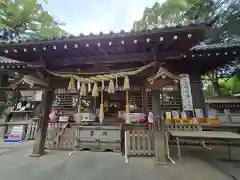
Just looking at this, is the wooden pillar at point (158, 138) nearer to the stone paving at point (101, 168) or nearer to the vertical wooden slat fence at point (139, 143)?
the stone paving at point (101, 168)

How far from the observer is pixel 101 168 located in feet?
9.06

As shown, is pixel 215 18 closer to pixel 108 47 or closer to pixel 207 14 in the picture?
pixel 207 14

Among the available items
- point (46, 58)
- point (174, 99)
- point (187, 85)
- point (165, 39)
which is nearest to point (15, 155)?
point (46, 58)

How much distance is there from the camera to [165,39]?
8.71ft

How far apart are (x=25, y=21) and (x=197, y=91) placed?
10.5 metres

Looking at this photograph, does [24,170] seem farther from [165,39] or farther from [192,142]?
[192,142]

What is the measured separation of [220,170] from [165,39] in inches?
117

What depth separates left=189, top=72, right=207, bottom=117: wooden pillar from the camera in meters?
5.11

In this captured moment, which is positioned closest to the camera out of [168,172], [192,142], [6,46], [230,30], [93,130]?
[168,172]

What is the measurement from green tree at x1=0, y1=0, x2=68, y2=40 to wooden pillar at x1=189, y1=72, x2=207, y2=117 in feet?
27.2

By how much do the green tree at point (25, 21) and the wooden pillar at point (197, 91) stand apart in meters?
8.30

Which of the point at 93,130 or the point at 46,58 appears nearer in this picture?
the point at 46,58

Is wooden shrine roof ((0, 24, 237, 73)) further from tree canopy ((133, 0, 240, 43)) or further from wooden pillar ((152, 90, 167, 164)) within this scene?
wooden pillar ((152, 90, 167, 164))

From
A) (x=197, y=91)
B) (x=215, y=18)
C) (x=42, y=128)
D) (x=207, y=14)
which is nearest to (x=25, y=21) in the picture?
(x=42, y=128)
